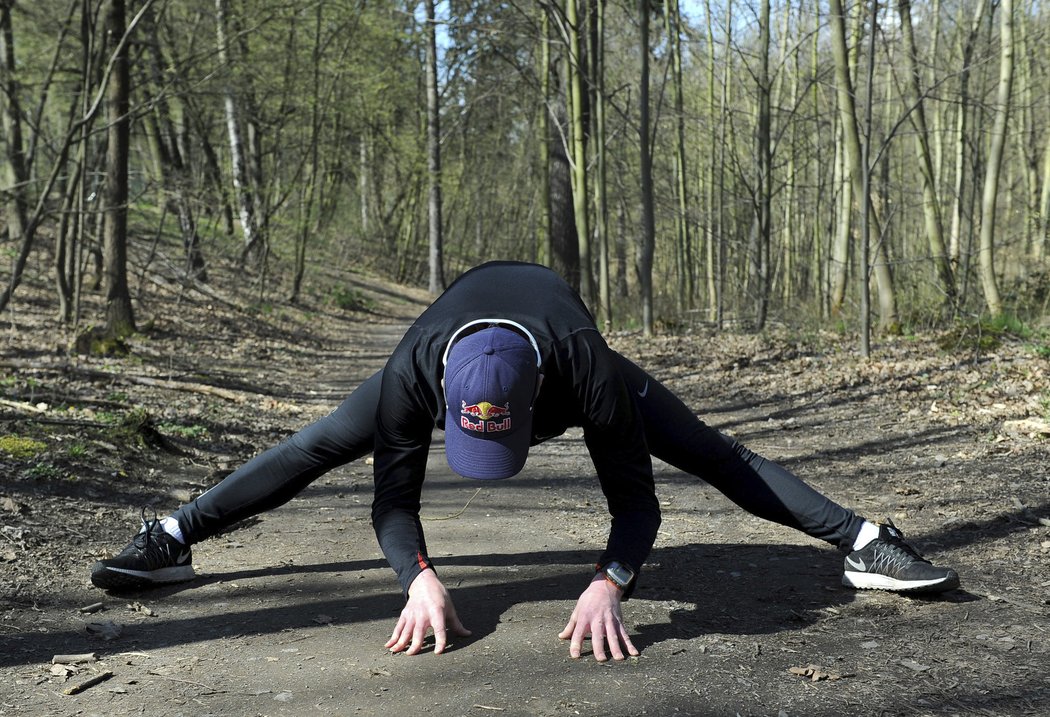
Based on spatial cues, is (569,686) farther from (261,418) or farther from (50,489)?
(261,418)

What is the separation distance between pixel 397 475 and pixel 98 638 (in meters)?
1.34

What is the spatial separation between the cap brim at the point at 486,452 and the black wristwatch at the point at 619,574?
624 millimetres

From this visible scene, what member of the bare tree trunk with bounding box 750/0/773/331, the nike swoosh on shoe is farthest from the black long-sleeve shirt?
the bare tree trunk with bounding box 750/0/773/331

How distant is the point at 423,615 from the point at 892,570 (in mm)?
1852

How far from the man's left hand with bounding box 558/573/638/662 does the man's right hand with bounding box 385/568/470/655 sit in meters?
0.44

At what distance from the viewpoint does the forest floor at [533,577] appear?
2.91 meters

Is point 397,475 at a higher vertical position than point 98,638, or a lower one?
higher

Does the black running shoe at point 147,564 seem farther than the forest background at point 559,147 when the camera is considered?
No

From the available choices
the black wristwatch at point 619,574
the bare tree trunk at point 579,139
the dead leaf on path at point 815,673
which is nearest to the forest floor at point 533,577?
the dead leaf on path at point 815,673

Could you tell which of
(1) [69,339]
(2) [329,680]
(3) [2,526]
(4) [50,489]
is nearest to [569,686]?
(2) [329,680]

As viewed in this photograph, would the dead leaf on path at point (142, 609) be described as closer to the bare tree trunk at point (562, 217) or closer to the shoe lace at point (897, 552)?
the shoe lace at point (897, 552)

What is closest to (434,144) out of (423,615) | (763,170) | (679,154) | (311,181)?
(311,181)

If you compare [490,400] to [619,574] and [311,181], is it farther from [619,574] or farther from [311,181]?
[311,181]

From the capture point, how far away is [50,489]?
5.11 m
